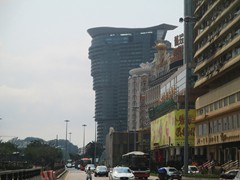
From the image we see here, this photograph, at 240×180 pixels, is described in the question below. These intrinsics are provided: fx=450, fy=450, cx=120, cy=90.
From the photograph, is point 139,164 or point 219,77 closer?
point 139,164

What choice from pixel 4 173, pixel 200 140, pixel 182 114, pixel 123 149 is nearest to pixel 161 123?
pixel 182 114

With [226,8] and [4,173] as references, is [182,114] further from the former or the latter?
[4,173]

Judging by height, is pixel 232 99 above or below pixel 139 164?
→ above

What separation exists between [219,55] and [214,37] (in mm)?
3470

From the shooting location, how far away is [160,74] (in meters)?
145

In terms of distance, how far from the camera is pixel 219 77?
6144cm

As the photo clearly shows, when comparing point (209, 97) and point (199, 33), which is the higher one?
point (199, 33)

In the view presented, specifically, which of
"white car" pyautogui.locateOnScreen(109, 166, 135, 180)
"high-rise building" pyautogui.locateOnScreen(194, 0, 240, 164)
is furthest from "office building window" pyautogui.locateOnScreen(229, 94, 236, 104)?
"white car" pyautogui.locateOnScreen(109, 166, 135, 180)

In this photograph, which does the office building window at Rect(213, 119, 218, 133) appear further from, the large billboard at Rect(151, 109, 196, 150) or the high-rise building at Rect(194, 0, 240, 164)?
the large billboard at Rect(151, 109, 196, 150)

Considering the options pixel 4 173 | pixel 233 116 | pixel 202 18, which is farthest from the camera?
pixel 202 18

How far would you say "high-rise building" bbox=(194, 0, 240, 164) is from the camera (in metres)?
54.3

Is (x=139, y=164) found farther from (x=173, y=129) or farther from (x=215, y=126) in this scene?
(x=173, y=129)

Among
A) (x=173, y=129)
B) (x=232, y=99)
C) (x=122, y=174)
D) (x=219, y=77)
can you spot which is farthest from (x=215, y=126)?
(x=122, y=174)

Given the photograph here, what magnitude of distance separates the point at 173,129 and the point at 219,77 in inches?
925
